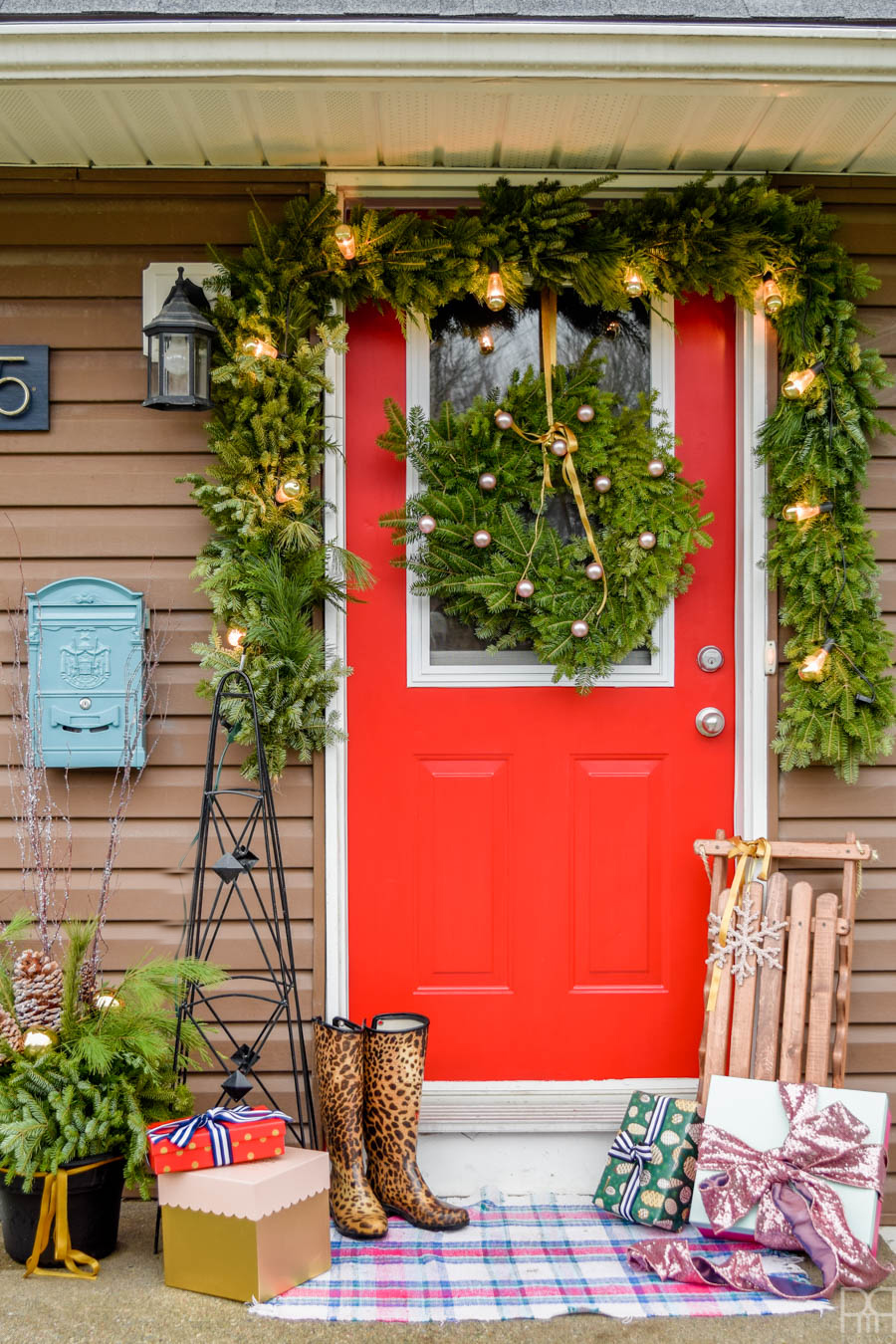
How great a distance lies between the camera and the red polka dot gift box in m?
2.19

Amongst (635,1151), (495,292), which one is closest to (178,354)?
(495,292)

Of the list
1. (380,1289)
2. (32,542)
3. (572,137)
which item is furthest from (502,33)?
(380,1289)

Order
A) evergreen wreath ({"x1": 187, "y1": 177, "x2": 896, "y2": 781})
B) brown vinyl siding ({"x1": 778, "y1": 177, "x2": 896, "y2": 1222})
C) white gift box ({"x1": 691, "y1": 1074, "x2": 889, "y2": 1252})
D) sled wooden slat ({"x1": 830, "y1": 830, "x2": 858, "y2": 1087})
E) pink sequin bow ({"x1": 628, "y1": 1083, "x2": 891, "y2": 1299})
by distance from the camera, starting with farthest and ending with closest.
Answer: brown vinyl siding ({"x1": 778, "y1": 177, "x2": 896, "y2": 1222}) → evergreen wreath ({"x1": 187, "y1": 177, "x2": 896, "y2": 781}) → sled wooden slat ({"x1": 830, "y1": 830, "x2": 858, "y2": 1087}) → white gift box ({"x1": 691, "y1": 1074, "x2": 889, "y2": 1252}) → pink sequin bow ({"x1": 628, "y1": 1083, "x2": 891, "y2": 1299})

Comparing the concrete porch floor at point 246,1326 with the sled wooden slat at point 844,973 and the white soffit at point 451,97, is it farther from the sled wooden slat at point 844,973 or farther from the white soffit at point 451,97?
the white soffit at point 451,97

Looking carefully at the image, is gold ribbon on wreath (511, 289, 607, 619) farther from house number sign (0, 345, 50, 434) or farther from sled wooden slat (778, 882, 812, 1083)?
house number sign (0, 345, 50, 434)

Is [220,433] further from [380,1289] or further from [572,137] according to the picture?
[380,1289]

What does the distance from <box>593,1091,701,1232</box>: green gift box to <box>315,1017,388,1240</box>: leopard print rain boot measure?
22.1 inches

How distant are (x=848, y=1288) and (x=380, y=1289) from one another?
98 centimetres

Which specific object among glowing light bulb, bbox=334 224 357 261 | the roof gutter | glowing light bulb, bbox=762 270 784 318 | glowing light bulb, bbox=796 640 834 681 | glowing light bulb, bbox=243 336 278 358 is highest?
the roof gutter

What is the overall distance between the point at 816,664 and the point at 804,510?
38 centimetres

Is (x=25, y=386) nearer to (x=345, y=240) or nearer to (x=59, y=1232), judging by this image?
(x=345, y=240)

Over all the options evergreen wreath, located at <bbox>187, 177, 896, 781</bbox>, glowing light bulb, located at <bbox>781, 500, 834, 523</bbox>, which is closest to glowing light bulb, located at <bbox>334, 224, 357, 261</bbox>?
evergreen wreath, located at <bbox>187, 177, 896, 781</bbox>

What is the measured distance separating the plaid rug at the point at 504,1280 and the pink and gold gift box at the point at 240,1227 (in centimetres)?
5

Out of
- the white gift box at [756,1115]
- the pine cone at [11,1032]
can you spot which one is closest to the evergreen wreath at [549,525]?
the white gift box at [756,1115]
